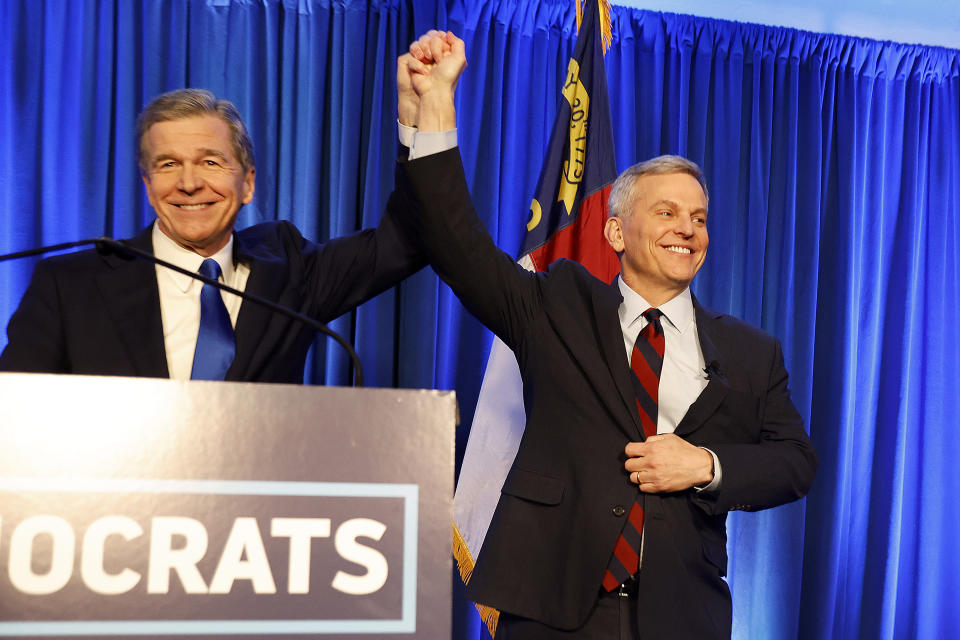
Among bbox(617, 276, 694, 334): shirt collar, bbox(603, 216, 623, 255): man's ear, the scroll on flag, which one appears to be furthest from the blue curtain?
bbox(617, 276, 694, 334): shirt collar

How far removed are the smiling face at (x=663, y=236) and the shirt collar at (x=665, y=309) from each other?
3cm

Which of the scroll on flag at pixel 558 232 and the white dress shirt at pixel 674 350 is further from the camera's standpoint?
the scroll on flag at pixel 558 232

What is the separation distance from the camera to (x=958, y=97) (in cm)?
398

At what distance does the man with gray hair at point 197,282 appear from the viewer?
148 centimetres

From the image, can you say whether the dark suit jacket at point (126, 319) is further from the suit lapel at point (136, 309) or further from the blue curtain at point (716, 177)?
the blue curtain at point (716, 177)

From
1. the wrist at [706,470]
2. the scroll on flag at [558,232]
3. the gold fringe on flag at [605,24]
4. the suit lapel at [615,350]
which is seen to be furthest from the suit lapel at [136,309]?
the gold fringe on flag at [605,24]

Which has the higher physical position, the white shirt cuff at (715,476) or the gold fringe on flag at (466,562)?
the white shirt cuff at (715,476)

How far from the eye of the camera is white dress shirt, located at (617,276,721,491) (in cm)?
176

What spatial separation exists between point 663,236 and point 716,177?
1.91 meters

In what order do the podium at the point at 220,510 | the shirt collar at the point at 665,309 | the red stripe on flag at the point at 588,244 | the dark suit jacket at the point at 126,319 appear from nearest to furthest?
the podium at the point at 220,510 → the dark suit jacket at the point at 126,319 → the shirt collar at the point at 665,309 → the red stripe on flag at the point at 588,244

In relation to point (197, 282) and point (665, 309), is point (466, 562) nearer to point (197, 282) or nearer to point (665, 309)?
point (665, 309)

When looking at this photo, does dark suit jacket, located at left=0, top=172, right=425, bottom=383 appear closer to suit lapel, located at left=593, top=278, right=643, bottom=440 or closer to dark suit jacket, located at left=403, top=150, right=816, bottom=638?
dark suit jacket, located at left=403, top=150, right=816, bottom=638

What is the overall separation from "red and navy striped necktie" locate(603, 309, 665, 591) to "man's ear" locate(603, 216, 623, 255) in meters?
0.21

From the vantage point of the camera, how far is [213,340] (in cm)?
150
